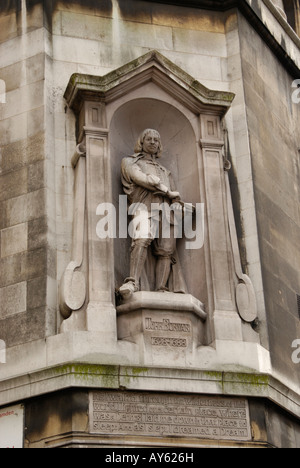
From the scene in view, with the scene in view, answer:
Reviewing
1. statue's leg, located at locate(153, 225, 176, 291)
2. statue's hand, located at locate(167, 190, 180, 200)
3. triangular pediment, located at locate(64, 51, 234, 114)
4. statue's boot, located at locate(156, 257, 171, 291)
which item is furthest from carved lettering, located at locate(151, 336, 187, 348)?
triangular pediment, located at locate(64, 51, 234, 114)

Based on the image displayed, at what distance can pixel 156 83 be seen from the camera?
65.0 feet

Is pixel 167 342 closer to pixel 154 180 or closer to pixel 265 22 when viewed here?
pixel 154 180

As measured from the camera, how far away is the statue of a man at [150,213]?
18609mm

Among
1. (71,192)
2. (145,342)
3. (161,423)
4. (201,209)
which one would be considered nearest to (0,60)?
(71,192)

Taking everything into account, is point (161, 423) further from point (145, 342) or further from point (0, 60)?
point (0, 60)

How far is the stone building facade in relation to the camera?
56.7 ft

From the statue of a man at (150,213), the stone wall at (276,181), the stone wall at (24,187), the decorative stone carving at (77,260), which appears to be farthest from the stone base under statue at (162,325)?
the stone wall at (276,181)

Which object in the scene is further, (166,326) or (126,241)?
(126,241)

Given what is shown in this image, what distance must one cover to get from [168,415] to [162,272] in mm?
2521

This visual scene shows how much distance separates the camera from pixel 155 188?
62.1 ft

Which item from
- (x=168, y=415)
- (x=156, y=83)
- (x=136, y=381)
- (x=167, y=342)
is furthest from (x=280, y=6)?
(x=168, y=415)

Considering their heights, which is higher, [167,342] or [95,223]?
[95,223]

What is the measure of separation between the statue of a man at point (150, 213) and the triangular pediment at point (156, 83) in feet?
3.81

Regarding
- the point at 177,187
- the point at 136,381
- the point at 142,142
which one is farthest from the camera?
the point at 177,187
